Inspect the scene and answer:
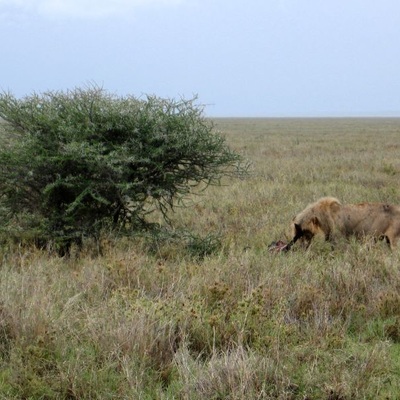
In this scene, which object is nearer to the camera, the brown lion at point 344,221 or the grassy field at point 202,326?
the grassy field at point 202,326

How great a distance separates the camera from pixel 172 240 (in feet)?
24.8

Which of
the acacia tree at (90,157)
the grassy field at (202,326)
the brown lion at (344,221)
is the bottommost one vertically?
the grassy field at (202,326)

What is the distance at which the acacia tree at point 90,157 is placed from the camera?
701 centimetres

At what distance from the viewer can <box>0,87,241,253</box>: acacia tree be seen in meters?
7.01

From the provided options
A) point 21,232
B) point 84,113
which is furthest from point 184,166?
point 21,232

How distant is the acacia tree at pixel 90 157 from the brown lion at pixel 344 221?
1332mm

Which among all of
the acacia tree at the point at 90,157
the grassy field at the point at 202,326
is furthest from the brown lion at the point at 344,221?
the acacia tree at the point at 90,157

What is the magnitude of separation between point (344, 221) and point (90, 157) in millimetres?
3353

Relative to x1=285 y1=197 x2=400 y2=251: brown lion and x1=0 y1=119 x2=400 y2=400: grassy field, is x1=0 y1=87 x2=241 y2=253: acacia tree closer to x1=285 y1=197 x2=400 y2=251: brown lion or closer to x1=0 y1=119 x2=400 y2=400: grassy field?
x1=0 y1=119 x2=400 y2=400: grassy field

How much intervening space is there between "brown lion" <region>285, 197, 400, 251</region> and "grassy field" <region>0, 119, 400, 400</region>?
403 mm

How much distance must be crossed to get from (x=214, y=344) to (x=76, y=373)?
91cm

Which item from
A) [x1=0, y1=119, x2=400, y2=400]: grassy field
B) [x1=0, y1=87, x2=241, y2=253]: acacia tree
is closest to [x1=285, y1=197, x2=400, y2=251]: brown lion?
[x1=0, y1=119, x2=400, y2=400]: grassy field

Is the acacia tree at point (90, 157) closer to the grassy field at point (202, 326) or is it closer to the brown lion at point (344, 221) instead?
the grassy field at point (202, 326)

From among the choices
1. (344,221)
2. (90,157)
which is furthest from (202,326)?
(344,221)
